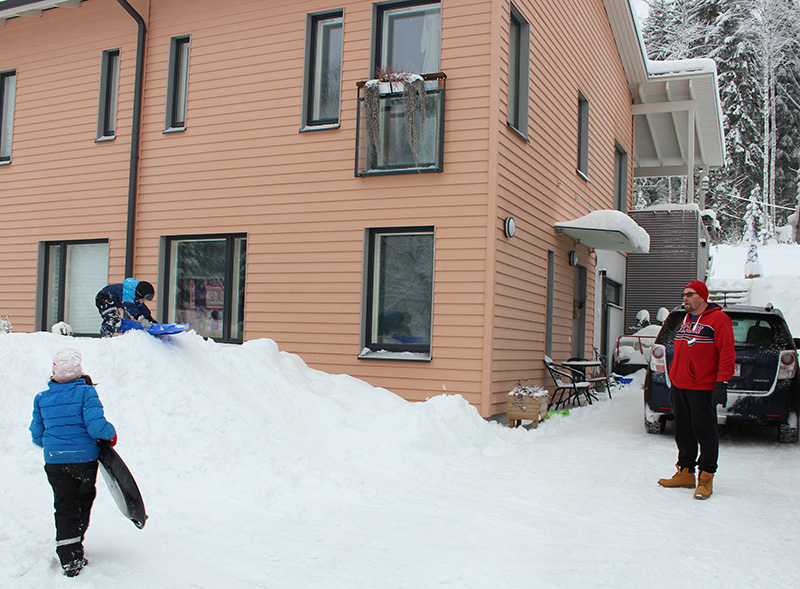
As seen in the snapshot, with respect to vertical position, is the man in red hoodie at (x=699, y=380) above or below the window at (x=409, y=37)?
below

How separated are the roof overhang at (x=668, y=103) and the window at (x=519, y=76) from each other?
621cm

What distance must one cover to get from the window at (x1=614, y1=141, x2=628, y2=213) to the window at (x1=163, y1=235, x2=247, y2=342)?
37.0 feet

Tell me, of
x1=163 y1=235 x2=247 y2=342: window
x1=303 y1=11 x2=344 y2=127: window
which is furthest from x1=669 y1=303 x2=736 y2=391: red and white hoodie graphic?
x1=163 y1=235 x2=247 y2=342: window

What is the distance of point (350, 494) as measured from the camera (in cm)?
605

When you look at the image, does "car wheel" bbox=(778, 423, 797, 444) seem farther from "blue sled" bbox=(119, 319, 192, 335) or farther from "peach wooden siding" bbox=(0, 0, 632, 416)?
"blue sled" bbox=(119, 319, 192, 335)

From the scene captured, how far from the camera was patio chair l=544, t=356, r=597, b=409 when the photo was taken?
11397mm

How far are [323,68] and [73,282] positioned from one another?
6132 mm

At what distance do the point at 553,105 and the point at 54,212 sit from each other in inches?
359

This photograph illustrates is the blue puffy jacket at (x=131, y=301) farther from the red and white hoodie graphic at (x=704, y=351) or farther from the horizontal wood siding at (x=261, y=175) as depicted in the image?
the red and white hoodie graphic at (x=704, y=351)

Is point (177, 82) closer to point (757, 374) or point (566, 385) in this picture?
point (566, 385)

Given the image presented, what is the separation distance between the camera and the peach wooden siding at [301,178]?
31.5 ft

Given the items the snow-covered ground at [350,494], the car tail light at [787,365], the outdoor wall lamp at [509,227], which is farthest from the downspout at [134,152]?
the car tail light at [787,365]

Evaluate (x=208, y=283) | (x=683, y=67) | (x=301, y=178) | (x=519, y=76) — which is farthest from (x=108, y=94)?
(x=683, y=67)

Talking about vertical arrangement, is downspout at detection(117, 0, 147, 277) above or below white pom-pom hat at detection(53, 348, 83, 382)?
above
